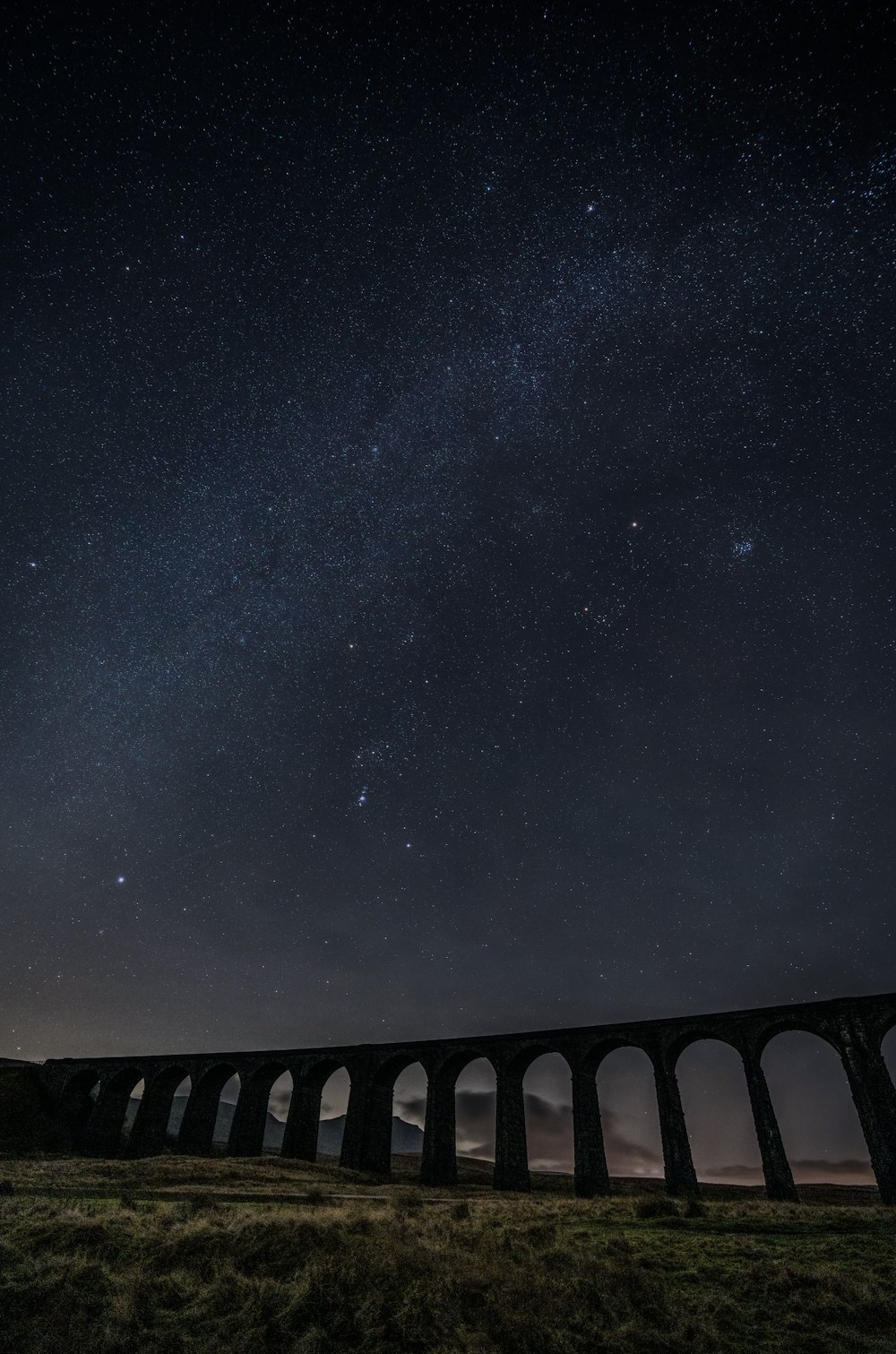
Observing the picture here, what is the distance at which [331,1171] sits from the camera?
1238 inches

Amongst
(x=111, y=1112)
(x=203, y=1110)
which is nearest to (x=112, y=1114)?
(x=111, y=1112)

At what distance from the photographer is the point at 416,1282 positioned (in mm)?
9539

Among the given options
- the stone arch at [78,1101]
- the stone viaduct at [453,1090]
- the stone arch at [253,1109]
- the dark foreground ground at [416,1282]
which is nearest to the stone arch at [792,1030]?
the stone viaduct at [453,1090]

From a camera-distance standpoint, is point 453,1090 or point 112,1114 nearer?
point 453,1090

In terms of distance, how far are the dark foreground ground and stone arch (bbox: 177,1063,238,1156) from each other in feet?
98.4

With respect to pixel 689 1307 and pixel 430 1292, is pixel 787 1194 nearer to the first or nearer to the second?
pixel 689 1307

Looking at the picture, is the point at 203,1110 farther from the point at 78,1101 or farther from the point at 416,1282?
the point at 416,1282

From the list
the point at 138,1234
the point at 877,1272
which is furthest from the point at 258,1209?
the point at 877,1272

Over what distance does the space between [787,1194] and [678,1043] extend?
5.95m

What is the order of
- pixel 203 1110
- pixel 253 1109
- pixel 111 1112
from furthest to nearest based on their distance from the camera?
1. pixel 111 1112
2. pixel 203 1110
3. pixel 253 1109

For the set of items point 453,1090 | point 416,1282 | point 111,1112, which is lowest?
point 416,1282

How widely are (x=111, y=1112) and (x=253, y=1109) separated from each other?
13.4 m

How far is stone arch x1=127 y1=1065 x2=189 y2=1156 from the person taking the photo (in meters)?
41.7

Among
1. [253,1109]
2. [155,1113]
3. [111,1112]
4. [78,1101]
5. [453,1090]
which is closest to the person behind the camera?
[453,1090]
